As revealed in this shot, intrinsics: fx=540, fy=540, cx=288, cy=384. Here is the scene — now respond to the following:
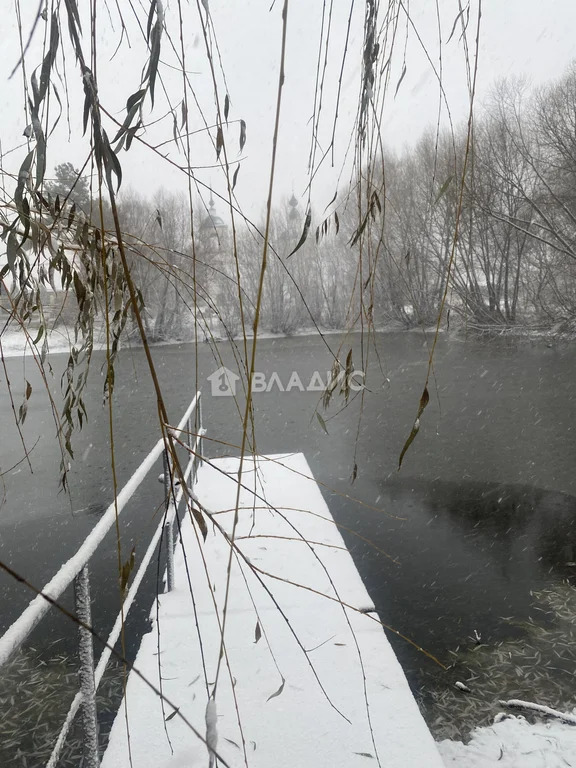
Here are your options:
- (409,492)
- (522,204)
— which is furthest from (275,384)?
(409,492)

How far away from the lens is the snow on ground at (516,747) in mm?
2525

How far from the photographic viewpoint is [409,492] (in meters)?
6.74

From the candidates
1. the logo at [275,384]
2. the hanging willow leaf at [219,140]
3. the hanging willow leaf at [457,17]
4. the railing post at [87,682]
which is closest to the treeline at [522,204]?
the logo at [275,384]

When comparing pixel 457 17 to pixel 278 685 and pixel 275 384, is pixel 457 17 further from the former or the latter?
pixel 275 384

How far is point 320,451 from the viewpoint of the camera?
8.73 meters

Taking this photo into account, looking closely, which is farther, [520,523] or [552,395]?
[552,395]

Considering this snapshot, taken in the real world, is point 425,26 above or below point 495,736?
above

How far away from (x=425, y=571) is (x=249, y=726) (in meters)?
3.32

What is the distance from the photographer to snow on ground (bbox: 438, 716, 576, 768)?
8.29 feet

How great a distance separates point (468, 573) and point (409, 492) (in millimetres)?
1957

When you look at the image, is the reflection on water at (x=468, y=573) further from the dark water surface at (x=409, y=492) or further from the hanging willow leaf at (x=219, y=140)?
the hanging willow leaf at (x=219, y=140)

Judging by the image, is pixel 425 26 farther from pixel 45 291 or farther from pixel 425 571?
pixel 425 571

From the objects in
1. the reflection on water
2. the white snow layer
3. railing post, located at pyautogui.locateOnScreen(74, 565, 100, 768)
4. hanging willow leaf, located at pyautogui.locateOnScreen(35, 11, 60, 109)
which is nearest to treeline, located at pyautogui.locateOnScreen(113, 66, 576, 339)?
hanging willow leaf, located at pyautogui.locateOnScreen(35, 11, 60, 109)

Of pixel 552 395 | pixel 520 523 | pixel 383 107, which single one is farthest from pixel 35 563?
pixel 552 395
